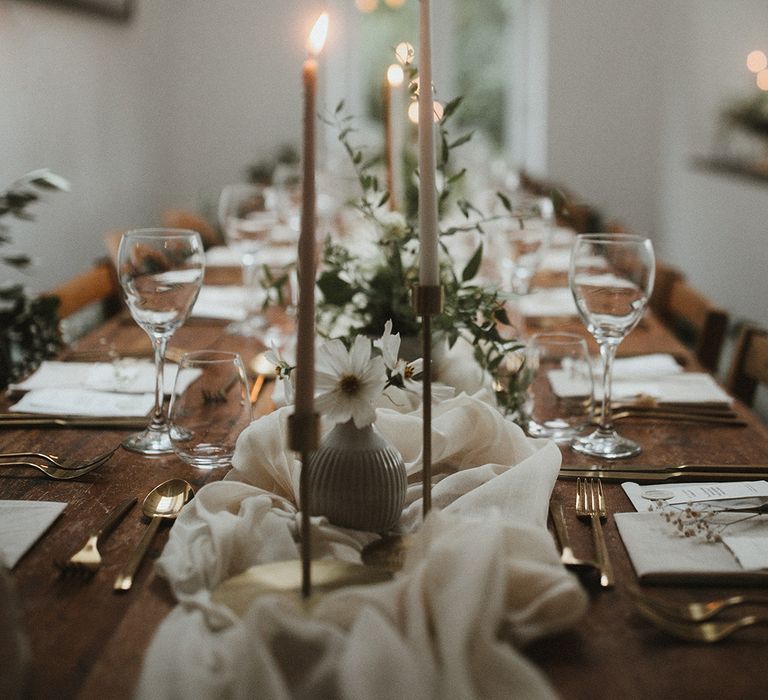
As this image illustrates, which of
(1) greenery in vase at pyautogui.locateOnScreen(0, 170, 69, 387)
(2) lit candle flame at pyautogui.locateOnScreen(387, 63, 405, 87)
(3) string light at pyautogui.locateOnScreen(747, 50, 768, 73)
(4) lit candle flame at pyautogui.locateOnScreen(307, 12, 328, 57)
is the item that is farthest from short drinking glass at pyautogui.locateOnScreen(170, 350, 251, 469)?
(3) string light at pyautogui.locateOnScreen(747, 50, 768, 73)

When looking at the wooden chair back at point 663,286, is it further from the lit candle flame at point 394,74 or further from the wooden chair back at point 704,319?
the lit candle flame at point 394,74

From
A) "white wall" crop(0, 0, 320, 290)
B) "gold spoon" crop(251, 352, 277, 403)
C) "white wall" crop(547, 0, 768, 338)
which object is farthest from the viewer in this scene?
"white wall" crop(547, 0, 768, 338)

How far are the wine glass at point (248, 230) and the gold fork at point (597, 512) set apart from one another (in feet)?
3.63

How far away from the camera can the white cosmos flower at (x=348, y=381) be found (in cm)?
82

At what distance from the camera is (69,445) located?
1.22 meters

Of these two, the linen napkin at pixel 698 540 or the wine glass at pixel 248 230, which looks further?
the wine glass at pixel 248 230

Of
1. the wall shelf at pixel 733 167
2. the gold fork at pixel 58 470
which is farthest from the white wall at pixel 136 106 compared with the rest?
the gold fork at pixel 58 470

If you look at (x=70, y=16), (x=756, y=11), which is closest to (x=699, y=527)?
(x=70, y=16)

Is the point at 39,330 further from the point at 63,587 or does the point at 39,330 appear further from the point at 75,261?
the point at 75,261

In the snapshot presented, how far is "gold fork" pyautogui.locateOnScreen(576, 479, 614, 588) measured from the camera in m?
0.82

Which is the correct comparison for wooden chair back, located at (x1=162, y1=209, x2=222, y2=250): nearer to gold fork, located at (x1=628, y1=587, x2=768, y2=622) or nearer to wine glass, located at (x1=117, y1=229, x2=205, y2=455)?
wine glass, located at (x1=117, y1=229, x2=205, y2=455)

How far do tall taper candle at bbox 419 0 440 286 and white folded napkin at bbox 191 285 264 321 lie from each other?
1263 millimetres

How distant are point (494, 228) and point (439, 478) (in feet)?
3.88

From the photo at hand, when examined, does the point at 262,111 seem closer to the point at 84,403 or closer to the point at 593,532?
the point at 84,403
